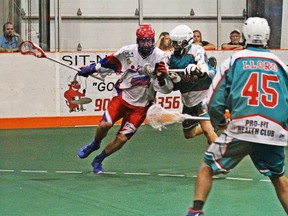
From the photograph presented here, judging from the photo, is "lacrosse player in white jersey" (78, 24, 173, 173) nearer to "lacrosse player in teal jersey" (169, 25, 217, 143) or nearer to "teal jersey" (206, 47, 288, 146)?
"lacrosse player in teal jersey" (169, 25, 217, 143)

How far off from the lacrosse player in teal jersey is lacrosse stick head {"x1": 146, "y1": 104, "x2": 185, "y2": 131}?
1.92 metres

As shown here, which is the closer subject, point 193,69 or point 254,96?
point 254,96

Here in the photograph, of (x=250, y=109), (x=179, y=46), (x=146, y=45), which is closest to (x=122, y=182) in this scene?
(x=146, y=45)

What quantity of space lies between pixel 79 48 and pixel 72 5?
0.67 m

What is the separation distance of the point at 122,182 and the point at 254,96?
2.94 m

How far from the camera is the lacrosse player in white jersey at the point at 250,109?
5.36m

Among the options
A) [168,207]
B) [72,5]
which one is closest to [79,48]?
[72,5]

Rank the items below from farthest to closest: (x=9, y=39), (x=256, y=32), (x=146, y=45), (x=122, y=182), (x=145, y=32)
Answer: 1. (x=9, y=39)
2. (x=146, y=45)
3. (x=145, y=32)
4. (x=122, y=182)
5. (x=256, y=32)

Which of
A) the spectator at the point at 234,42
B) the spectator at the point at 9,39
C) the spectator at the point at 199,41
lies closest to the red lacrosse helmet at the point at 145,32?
the spectator at the point at 9,39

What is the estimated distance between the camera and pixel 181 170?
8820 mm

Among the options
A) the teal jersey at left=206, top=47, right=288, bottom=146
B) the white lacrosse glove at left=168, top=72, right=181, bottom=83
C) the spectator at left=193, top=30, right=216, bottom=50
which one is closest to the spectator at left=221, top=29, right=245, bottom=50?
the spectator at left=193, top=30, right=216, bottom=50

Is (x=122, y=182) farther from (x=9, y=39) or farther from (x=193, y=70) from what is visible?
(x=9, y=39)

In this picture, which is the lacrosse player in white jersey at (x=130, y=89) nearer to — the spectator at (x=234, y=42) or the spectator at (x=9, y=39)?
the spectator at (x=9, y=39)

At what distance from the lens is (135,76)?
8.65 m
